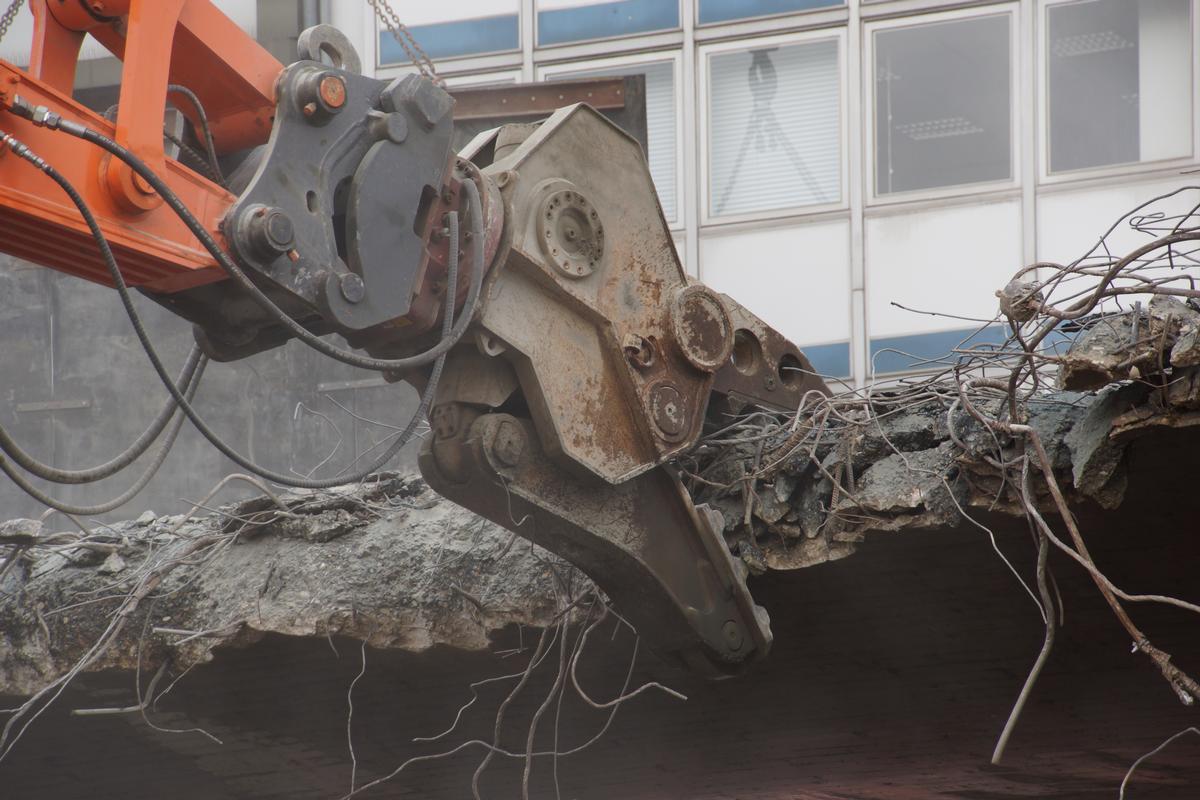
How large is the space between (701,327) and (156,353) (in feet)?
6.39

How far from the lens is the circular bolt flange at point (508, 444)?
5418mm

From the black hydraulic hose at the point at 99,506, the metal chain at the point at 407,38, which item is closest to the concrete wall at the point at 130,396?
the metal chain at the point at 407,38

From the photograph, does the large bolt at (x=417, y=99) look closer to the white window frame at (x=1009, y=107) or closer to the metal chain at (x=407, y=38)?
the metal chain at (x=407, y=38)

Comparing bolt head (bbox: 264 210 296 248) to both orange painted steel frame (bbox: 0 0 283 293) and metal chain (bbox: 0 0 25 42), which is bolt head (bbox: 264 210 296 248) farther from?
metal chain (bbox: 0 0 25 42)

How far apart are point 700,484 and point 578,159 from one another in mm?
1401

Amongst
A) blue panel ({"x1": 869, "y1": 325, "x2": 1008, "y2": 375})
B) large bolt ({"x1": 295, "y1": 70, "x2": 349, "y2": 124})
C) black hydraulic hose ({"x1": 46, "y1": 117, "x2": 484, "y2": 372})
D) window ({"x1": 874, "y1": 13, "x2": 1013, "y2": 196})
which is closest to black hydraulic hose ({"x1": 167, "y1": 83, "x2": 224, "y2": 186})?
large bolt ({"x1": 295, "y1": 70, "x2": 349, "y2": 124})

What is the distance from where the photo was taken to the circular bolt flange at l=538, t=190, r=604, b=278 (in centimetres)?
557

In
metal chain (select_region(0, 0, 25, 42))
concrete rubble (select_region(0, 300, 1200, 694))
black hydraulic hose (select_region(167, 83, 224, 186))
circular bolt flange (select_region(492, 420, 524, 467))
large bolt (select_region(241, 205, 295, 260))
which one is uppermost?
metal chain (select_region(0, 0, 25, 42))

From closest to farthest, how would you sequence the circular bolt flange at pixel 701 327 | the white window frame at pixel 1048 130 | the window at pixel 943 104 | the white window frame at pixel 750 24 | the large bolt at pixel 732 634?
1. the circular bolt flange at pixel 701 327
2. the large bolt at pixel 732 634
3. the white window frame at pixel 1048 130
4. the window at pixel 943 104
5. the white window frame at pixel 750 24

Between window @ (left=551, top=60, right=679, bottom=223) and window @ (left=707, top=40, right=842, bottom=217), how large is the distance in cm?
30

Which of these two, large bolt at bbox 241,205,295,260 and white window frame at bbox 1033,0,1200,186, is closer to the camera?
large bolt at bbox 241,205,295,260

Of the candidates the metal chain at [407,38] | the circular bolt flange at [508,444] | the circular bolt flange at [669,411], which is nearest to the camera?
the circular bolt flange at [508,444]

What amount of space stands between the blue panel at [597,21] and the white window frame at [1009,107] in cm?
176

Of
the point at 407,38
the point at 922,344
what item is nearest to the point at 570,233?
the point at 407,38
